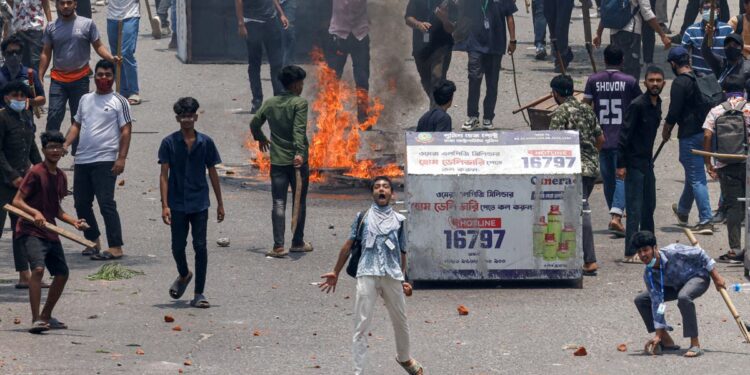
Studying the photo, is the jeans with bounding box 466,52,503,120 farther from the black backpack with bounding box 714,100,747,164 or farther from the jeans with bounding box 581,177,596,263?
the jeans with bounding box 581,177,596,263

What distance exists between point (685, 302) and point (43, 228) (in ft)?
14.1

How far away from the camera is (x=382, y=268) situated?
9.23m

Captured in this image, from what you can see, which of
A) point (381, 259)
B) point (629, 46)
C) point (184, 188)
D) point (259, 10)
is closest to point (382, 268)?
point (381, 259)

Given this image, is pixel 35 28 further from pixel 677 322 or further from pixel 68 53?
pixel 677 322

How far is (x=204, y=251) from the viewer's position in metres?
11.3

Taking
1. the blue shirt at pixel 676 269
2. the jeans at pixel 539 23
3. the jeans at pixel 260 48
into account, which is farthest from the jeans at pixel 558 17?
the blue shirt at pixel 676 269

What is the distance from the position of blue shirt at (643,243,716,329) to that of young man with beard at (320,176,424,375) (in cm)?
169

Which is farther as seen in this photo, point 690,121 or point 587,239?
point 690,121

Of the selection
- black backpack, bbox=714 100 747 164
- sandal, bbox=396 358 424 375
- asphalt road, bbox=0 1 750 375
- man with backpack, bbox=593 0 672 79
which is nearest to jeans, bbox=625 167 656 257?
asphalt road, bbox=0 1 750 375

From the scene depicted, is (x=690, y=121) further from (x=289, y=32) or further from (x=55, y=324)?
(x=289, y=32)

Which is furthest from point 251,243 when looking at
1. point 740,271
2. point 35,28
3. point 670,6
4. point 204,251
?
point 670,6

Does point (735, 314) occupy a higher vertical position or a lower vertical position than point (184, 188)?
lower

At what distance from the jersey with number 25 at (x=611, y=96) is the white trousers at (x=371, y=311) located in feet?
15.7

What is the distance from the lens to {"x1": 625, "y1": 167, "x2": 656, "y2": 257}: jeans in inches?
499
